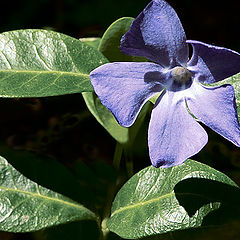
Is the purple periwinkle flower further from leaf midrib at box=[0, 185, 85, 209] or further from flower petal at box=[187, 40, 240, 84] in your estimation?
leaf midrib at box=[0, 185, 85, 209]

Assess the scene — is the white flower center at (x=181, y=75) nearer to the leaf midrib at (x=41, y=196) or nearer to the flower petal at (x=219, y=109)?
the flower petal at (x=219, y=109)

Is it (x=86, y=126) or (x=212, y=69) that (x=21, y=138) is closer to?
(x=86, y=126)

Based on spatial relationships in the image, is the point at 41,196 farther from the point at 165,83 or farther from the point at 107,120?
the point at 165,83

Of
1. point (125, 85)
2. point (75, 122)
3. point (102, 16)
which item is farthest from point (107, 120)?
point (102, 16)

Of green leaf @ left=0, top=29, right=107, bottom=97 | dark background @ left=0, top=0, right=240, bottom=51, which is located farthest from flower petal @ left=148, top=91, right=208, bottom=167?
dark background @ left=0, top=0, right=240, bottom=51


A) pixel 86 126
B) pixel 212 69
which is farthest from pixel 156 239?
pixel 86 126
